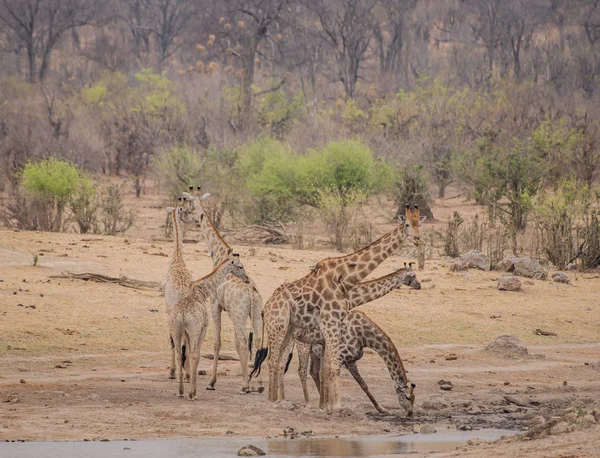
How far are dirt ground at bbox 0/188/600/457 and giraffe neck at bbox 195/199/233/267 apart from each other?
43.3 inches

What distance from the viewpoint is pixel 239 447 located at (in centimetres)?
829

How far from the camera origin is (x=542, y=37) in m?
61.7

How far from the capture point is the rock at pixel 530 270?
→ 58.2 feet

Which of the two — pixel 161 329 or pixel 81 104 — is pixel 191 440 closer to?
pixel 161 329

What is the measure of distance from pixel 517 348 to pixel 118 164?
22.5m

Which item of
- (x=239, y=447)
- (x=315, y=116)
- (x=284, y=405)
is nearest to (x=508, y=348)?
(x=284, y=405)

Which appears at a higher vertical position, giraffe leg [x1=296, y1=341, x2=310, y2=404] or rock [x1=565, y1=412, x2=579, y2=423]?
giraffe leg [x1=296, y1=341, x2=310, y2=404]

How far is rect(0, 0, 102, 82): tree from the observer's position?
53.1 meters

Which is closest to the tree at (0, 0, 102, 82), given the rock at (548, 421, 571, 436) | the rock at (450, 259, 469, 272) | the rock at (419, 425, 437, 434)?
the rock at (450, 259, 469, 272)

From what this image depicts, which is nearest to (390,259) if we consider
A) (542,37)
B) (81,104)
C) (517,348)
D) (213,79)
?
(517,348)

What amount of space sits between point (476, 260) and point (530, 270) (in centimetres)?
84

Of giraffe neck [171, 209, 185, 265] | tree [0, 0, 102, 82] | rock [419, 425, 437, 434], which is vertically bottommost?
rock [419, 425, 437, 434]

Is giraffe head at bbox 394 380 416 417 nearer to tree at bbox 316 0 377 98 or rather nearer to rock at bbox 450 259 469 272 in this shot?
rock at bbox 450 259 469 272

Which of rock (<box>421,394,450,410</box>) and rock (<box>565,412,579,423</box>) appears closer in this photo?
rock (<box>565,412,579,423</box>)
